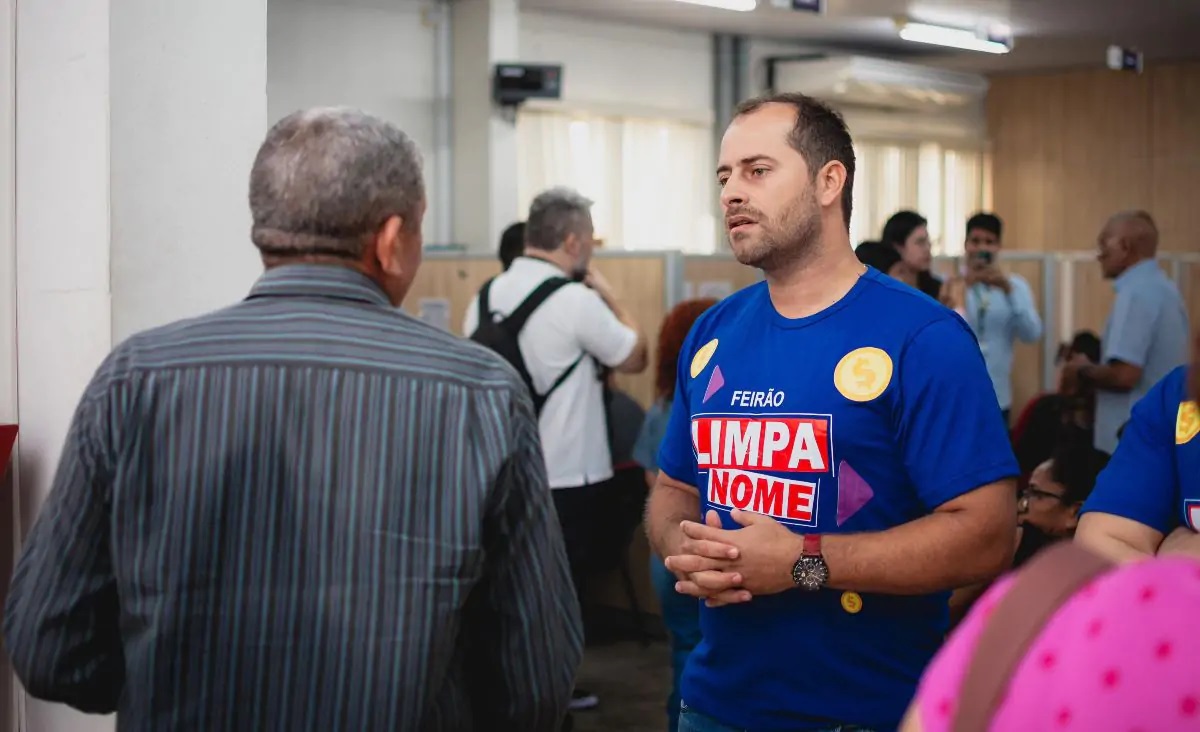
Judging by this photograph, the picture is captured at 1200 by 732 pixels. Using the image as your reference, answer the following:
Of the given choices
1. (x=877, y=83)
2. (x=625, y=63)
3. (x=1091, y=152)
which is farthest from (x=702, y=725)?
(x=1091, y=152)

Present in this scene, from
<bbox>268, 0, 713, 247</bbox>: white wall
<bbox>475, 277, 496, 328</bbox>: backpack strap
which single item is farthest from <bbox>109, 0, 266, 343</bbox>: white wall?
<bbox>268, 0, 713, 247</bbox>: white wall

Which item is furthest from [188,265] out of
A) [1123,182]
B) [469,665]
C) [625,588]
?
[1123,182]

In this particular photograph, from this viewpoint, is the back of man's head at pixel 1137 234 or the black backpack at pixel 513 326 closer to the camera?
the black backpack at pixel 513 326

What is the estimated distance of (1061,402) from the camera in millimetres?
5035

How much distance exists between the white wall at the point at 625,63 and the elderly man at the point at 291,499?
9495 mm

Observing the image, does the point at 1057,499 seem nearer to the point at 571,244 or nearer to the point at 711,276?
the point at 571,244

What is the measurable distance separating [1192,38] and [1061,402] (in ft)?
27.3

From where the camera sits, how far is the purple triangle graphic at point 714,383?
1.93 metres

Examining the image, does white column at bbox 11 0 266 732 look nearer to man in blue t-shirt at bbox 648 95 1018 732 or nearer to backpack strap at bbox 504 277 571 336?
man in blue t-shirt at bbox 648 95 1018 732

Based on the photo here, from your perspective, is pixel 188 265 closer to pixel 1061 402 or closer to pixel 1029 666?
pixel 1029 666

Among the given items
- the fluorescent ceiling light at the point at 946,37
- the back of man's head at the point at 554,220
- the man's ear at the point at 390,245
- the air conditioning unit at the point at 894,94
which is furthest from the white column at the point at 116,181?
the air conditioning unit at the point at 894,94

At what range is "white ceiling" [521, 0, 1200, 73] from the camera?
10.3 m

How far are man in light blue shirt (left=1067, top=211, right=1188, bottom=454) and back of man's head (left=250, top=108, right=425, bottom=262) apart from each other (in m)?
4.16

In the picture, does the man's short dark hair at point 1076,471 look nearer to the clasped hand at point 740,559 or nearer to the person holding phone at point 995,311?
the clasped hand at point 740,559
